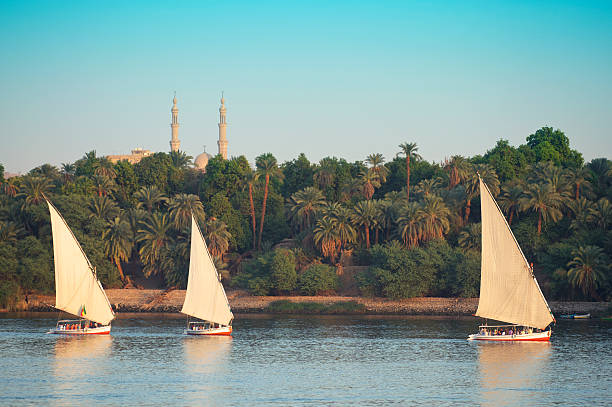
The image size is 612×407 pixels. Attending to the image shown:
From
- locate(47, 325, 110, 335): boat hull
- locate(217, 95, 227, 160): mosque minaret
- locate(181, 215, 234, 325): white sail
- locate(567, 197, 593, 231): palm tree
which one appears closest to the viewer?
locate(181, 215, 234, 325): white sail

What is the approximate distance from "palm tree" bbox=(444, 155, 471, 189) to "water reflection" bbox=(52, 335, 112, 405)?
4897cm

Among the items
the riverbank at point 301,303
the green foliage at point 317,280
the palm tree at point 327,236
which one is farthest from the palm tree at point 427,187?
the green foliage at point 317,280

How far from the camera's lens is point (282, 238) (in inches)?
4279

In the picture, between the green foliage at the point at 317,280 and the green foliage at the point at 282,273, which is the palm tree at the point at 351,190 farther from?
the green foliage at the point at 282,273

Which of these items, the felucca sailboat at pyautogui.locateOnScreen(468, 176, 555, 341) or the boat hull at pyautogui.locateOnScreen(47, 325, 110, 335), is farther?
the boat hull at pyautogui.locateOnScreen(47, 325, 110, 335)

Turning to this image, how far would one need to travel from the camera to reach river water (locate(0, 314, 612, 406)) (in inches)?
1756

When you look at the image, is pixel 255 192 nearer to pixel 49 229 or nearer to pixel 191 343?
pixel 49 229

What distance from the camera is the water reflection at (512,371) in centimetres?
4534

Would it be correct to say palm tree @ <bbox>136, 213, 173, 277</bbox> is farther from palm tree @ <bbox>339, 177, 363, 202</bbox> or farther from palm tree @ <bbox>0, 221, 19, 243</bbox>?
palm tree @ <bbox>339, 177, 363, 202</bbox>

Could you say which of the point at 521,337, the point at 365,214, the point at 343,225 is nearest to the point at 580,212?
the point at 365,214

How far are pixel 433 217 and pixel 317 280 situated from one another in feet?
44.8

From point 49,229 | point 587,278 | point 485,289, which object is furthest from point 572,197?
point 49,229

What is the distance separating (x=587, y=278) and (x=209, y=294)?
3793cm

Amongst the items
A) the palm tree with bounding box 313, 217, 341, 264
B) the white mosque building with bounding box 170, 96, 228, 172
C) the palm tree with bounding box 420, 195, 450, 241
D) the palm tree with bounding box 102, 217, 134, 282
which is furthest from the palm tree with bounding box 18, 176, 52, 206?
the white mosque building with bounding box 170, 96, 228, 172
